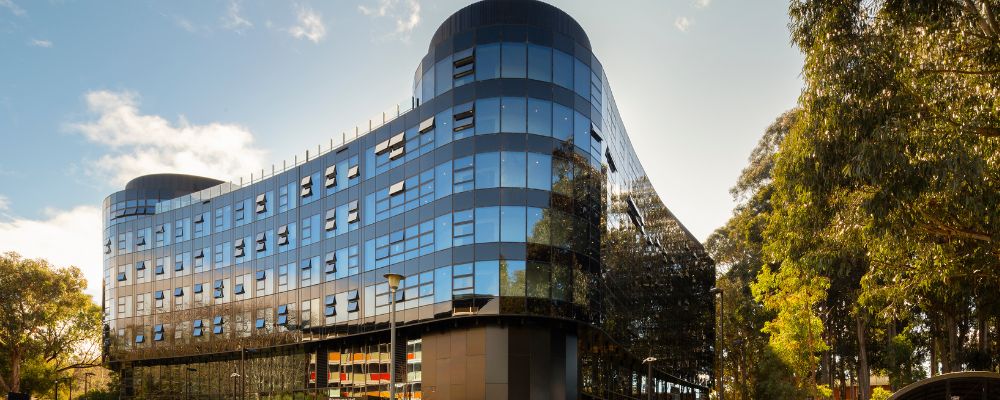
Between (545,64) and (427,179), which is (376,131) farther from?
(545,64)

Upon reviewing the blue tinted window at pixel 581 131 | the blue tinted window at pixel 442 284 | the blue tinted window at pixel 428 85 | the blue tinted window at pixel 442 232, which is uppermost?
the blue tinted window at pixel 428 85

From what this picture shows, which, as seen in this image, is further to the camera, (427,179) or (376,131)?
(376,131)

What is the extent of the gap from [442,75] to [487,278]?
33.8ft

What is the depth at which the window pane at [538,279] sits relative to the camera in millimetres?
33675

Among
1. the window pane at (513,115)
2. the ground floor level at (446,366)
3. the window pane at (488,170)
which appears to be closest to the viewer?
the ground floor level at (446,366)

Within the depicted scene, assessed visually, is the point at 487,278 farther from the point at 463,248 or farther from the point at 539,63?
the point at 539,63

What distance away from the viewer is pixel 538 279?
111 feet

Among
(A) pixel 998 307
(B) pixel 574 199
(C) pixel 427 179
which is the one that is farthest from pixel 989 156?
(C) pixel 427 179

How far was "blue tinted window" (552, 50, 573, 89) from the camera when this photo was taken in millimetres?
35562

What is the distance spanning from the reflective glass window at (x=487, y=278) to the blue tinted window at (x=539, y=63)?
28.8 ft

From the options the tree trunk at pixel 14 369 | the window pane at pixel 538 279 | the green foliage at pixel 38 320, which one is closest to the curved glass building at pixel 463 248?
the window pane at pixel 538 279

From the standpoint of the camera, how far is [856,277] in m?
46.9

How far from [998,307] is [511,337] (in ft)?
61.3

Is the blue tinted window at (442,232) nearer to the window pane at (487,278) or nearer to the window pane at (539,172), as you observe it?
the window pane at (487,278)
